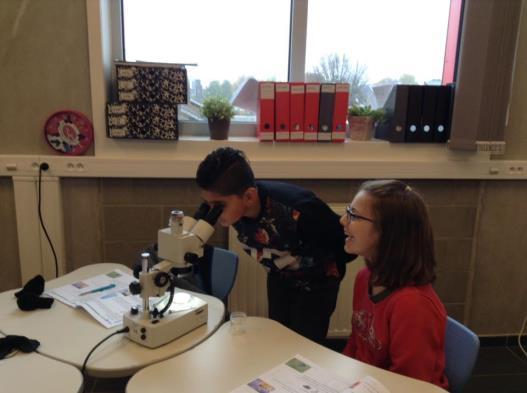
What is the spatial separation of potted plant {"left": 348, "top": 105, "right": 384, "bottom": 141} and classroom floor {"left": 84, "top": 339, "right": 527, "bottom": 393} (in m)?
1.22

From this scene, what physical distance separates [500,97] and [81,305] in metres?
2.11

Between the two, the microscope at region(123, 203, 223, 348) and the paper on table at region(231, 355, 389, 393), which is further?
the microscope at region(123, 203, 223, 348)

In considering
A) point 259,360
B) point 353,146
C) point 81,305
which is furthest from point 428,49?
point 81,305

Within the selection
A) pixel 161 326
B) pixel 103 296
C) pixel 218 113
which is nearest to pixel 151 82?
pixel 218 113

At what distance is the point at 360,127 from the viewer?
2.44 m

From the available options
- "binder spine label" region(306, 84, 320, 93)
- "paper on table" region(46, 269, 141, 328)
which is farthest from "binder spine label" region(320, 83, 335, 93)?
"paper on table" region(46, 269, 141, 328)

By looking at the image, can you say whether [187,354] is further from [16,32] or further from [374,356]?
[16,32]

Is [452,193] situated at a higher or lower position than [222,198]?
lower

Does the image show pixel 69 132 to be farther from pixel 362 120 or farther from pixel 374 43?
pixel 374 43

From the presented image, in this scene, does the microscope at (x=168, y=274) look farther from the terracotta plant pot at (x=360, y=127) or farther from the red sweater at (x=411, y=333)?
the terracotta plant pot at (x=360, y=127)

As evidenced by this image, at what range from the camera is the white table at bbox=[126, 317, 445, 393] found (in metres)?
1.12

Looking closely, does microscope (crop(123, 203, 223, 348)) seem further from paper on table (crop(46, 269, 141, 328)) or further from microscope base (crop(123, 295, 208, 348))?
paper on table (crop(46, 269, 141, 328))

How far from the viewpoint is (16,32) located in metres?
2.08

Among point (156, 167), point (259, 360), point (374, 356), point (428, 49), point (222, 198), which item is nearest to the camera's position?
point (259, 360)
